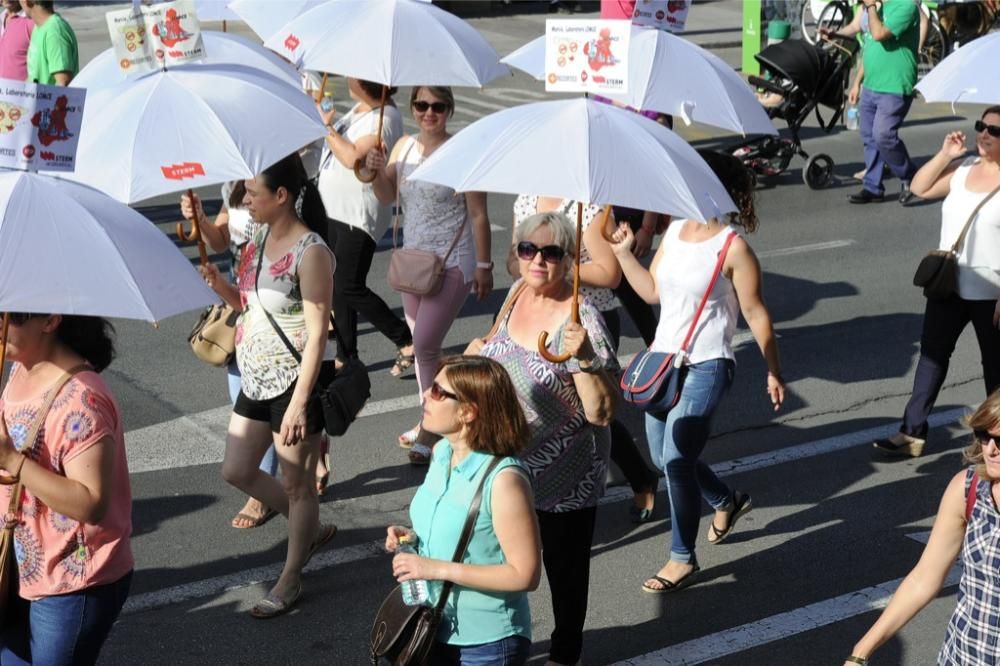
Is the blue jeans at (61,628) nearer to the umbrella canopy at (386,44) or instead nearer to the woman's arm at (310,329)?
the woman's arm at (310,329)

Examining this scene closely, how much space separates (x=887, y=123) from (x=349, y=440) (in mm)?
7669

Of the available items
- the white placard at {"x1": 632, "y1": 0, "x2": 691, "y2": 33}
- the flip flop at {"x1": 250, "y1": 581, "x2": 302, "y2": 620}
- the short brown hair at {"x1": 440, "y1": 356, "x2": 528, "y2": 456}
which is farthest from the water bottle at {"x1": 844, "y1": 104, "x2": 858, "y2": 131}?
the short brown hair at {"x1": 440, "y1": 356, "x2": 528, "y2": 456}

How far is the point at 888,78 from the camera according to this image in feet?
44.6

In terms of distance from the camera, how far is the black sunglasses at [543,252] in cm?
534

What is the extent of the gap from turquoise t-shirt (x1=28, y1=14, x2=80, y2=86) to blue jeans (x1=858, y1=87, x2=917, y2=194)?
7510 millimetres

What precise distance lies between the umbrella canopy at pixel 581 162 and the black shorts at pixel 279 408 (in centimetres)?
115

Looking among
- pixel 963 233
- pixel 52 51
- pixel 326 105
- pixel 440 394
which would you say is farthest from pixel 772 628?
pixel 52 51

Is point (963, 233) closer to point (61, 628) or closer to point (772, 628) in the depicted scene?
point (772, 628)

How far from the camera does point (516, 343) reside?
209 inches

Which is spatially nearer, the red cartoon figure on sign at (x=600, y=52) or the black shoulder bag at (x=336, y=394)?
the red cartoon figure on sign at (x=600, y=52)

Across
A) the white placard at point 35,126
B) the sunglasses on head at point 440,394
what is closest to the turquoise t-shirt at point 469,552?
the sunglasses on head at point 440,394

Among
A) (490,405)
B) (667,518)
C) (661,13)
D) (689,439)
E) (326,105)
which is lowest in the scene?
(667,518)

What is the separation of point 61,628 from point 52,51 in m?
8.51

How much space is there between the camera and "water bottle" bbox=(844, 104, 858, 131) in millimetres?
17225
